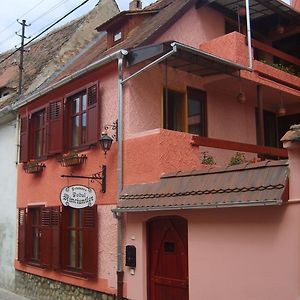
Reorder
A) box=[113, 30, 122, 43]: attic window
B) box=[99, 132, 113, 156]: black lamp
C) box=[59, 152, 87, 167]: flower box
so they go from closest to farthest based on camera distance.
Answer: box=[99, 132, 113, 156]: black lamp
box=[59, 152, 87, 167]: flower box
box=[113, 30, 122, 43]: attic window

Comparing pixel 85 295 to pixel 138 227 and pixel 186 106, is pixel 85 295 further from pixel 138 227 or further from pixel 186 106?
pixel 186 106

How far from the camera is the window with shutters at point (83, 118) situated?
427 inches

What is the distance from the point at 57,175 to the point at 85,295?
10.6ft

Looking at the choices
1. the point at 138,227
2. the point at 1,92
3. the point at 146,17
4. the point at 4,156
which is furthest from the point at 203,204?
the point at 1,92

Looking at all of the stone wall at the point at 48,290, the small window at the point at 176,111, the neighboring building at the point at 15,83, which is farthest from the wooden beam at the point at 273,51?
the stone wall at the point at 48,290

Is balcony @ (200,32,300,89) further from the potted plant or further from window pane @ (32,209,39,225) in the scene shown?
window pane @ (32,209,39,225)

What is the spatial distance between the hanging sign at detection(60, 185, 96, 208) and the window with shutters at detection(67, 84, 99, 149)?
4.47ft

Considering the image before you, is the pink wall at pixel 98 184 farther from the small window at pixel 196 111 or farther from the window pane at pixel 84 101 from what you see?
the small window at pixel 196 111

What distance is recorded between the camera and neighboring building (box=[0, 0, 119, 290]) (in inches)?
579

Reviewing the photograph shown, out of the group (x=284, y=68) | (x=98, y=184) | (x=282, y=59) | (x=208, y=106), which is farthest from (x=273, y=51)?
(x=98, y=184)

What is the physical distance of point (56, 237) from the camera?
11836 millimetres

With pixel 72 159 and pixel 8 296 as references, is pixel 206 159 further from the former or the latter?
pixel 8 296

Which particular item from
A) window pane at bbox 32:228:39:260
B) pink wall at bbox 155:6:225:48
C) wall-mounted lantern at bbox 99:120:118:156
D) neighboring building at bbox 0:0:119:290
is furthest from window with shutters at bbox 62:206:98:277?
pink wall at bbox 155:6:225:48

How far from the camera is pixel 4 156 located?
15352mm
